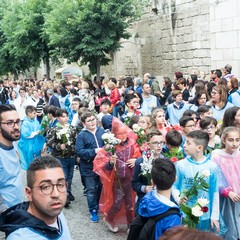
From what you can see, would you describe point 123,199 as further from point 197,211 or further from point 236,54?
point 236,54

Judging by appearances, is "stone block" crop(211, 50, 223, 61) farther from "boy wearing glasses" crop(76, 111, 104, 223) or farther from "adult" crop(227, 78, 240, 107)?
"boy wearing glasses" crop(76, 111, 104, 223)

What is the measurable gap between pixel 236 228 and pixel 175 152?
1118mm

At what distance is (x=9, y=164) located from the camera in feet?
14.6

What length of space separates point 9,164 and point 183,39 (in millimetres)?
14443

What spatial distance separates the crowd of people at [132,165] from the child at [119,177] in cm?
1

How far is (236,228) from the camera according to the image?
17.1ft

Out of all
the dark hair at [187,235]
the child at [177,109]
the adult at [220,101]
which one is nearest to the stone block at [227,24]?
the child at [177,109]

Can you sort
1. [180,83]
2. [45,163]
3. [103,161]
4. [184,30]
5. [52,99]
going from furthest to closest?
[184,30]
[52,99]
[180,83]
[103,161]
[45,163]

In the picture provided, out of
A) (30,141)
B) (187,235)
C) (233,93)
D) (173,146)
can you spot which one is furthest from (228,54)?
(187,235)

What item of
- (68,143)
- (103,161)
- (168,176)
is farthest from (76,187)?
(168,176)

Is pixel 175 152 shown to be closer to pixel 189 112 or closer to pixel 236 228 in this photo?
pixel 236 228

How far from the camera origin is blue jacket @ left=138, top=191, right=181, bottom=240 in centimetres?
357

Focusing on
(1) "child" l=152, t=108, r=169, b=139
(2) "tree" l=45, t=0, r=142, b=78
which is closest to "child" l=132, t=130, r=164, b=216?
(1) "child" l=152, t=108, r=169, b=139

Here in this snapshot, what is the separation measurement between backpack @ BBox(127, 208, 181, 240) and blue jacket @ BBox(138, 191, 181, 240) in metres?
0.03
